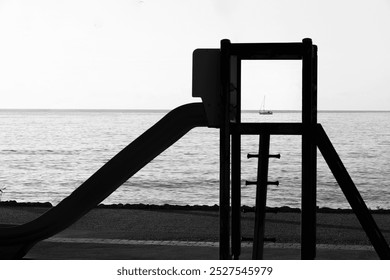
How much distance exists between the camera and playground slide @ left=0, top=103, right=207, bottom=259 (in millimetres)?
8281

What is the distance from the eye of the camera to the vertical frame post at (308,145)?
7.88 meters

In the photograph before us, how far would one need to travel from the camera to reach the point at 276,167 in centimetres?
5112

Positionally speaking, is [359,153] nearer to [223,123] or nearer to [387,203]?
[387,203]

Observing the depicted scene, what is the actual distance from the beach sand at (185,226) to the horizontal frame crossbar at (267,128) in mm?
3305

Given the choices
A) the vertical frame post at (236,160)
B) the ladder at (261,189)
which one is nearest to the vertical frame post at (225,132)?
the vertical frame post at (236,160)

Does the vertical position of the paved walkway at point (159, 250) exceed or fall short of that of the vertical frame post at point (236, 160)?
it falls short

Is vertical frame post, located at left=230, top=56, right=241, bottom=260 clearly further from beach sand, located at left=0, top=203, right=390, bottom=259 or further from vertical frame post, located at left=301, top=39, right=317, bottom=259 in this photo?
beach sand, located at left=0, top=203, right=390, bottom=259

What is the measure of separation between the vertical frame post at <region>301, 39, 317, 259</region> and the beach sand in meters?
3.01

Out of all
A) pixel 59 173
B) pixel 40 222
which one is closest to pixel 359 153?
pixel 59 173

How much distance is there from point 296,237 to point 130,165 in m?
4.60

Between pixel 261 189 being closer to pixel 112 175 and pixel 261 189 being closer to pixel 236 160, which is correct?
pixel 236 160

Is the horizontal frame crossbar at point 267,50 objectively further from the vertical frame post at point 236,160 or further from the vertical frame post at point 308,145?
the vertical frame post at point 236,160

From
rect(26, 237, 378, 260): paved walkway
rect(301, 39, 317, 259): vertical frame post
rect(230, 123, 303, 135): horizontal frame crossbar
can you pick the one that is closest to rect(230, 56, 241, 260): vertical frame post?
rect(230, 123, 303, 135): horizontal frame crossbar

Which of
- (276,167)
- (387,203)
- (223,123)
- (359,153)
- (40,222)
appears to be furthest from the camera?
(359,153)
